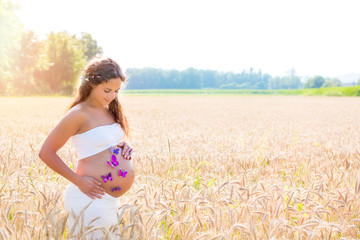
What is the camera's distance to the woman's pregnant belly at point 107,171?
2.66 metres

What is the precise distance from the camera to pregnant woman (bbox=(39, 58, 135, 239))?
2576mm

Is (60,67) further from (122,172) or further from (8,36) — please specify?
(122,172)

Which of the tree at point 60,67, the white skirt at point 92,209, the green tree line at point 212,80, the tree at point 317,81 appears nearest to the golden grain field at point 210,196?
the white skirt at point 92,209

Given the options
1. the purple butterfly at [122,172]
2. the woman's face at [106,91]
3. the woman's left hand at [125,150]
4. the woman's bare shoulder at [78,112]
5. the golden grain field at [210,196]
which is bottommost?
the golden grain field at [210,196]

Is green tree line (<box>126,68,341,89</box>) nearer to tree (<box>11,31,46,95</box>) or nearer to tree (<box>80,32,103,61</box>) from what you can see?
tree (<box>80,32,103,61</box>)

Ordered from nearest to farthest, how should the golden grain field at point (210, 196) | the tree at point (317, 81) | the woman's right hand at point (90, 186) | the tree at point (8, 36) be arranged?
the golden grain field at point (210, 196)
the woman's right hand at point (90, 186)
the tree at point (8, 36)
the tree at point (317, 81)

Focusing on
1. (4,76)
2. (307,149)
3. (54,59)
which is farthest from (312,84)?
(307,149)

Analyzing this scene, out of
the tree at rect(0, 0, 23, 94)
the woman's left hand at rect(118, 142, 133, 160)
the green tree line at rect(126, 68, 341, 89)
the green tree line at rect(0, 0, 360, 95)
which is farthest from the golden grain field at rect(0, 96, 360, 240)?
the green tree line at rect(126, 68, 341, 89)

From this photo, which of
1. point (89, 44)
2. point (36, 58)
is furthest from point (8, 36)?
point (89, 44)

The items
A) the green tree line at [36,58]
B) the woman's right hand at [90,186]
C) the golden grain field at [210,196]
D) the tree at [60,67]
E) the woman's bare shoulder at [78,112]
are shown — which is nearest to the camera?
the golden grain field at [210,196]

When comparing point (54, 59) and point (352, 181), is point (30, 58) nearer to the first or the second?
point (54, 59)

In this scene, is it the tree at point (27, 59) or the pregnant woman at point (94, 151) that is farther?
the tree at point (27, 59)

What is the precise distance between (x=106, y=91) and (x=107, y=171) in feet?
1.92

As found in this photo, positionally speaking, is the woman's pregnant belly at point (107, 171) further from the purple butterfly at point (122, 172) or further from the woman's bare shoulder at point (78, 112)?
the woman's bare shoulder at point (78, 112)
